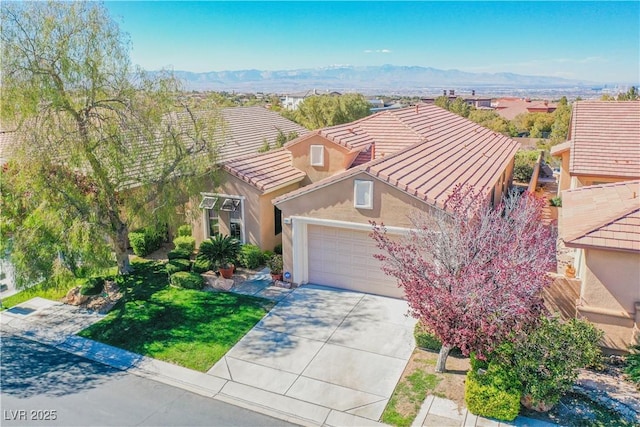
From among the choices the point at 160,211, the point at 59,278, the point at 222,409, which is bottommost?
the point at 222,409

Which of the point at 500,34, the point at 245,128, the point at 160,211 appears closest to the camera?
the point at 160,211

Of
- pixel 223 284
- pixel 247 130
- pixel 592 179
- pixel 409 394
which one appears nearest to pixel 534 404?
pixel 409 394

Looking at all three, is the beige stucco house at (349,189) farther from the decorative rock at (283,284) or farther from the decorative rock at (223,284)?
the decorative rock at (223,284)

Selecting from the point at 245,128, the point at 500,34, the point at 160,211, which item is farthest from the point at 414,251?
the point at 500,34

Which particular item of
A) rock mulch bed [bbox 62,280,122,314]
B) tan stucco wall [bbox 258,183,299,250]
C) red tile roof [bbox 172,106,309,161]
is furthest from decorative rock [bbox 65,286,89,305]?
red tile roof [bbox 172,106,309,161]

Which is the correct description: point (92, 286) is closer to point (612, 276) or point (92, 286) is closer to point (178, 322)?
point (178, 322)

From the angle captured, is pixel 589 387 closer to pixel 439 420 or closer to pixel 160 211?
pixel 439 420
